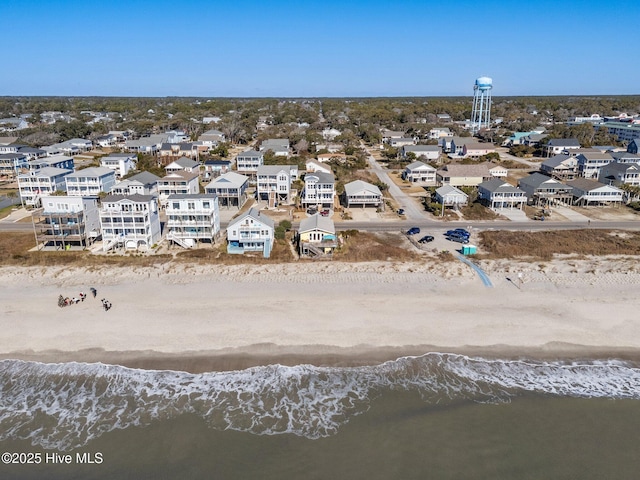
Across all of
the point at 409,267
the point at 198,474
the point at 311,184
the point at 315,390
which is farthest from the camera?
the point at 311,184

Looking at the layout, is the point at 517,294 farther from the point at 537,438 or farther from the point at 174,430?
the point at 174,430

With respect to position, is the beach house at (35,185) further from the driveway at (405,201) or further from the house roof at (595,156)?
the house roof at (595,156)

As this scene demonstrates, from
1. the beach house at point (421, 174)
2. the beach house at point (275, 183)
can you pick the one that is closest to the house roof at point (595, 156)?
the beach house at point (421, 174)

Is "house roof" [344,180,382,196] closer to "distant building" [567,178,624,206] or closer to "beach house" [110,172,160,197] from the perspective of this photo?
"beach house" [110,172,160,197]

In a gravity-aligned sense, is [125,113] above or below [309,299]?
above

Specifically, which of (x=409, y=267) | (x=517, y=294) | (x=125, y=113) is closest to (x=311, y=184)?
(x=409, y=267)

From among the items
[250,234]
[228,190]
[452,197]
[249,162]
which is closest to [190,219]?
[250,234]
